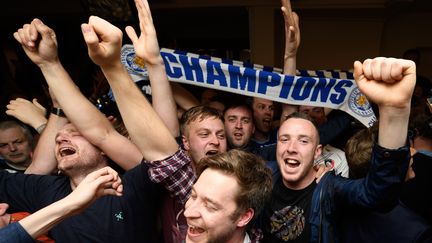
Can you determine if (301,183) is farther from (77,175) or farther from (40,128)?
(40,128)

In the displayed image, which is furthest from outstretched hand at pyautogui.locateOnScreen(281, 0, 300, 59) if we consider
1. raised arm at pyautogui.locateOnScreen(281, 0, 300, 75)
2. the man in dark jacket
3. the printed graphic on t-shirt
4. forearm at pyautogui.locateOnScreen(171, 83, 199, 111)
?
the printed graphic on t-shirt

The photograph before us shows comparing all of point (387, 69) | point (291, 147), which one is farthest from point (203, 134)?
point (387, 69)

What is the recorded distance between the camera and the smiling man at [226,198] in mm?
1561

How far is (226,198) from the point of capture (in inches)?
62.2

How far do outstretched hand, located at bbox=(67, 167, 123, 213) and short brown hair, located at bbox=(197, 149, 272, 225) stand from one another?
358 millimetres

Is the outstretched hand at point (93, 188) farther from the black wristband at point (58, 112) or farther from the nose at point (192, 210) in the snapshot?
the black wristband at point (58, 112)

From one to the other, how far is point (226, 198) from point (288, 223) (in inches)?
20.4

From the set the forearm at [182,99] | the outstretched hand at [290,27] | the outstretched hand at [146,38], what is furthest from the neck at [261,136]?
the outstretched hand at [146,38]

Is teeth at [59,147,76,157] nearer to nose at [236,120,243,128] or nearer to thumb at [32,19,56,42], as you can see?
thumb at [32,19,56,42]

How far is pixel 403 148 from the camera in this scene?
1532mm

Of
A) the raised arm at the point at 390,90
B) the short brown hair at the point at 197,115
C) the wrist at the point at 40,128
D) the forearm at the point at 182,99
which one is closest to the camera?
the raised arm at the point at 390,90

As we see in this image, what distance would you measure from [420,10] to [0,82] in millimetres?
6729

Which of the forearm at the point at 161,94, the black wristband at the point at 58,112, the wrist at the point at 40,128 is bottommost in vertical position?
the wrist at the point at 40,128

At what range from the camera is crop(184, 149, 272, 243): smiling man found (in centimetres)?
156
